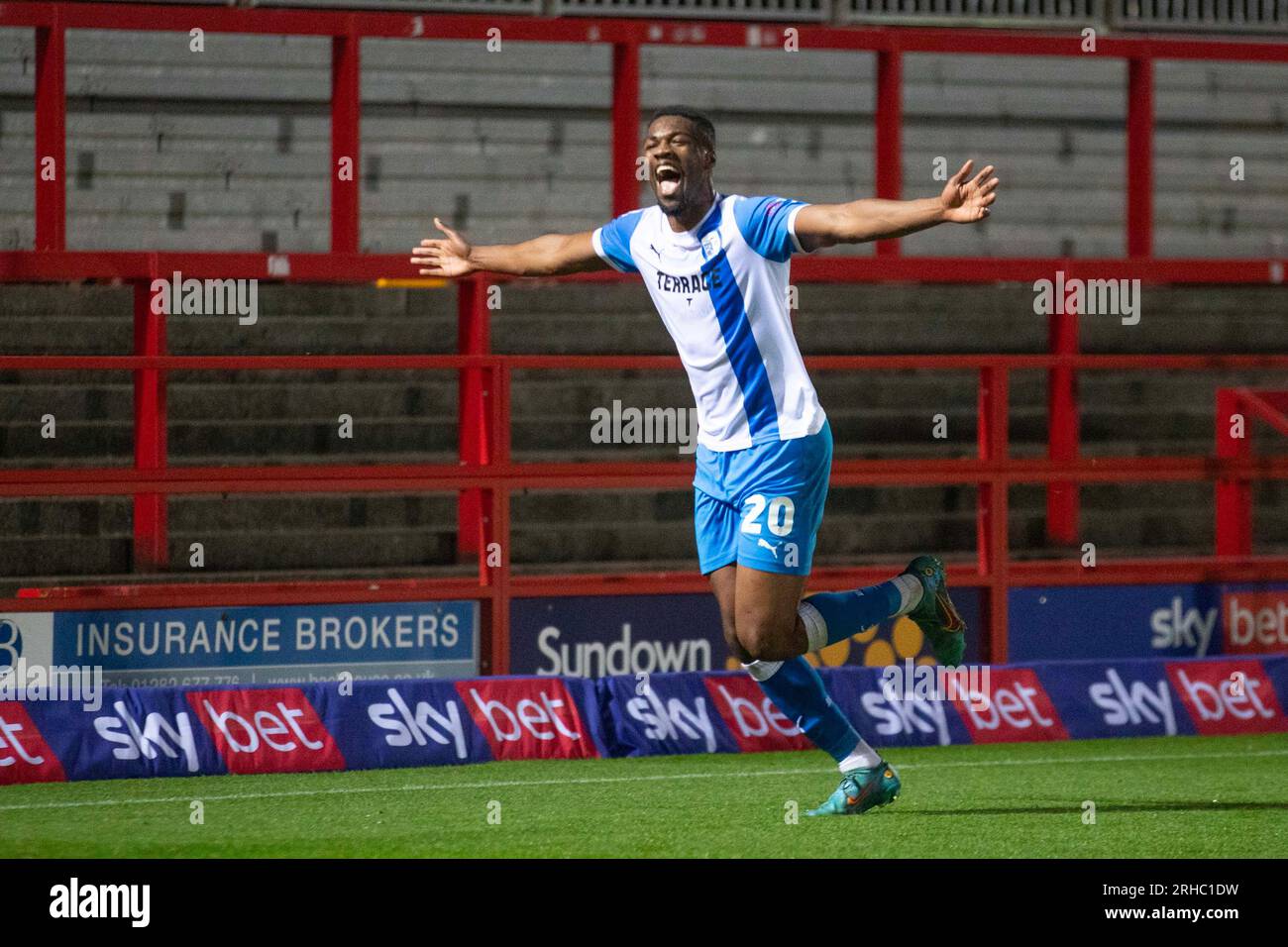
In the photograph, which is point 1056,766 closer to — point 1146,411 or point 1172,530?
point 1172,530

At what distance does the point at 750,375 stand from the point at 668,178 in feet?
2.21

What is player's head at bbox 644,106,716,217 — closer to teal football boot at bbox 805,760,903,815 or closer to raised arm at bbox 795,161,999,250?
raised arm at bbox 795,161,999,250

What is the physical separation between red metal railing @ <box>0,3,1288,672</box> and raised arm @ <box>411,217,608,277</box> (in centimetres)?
131

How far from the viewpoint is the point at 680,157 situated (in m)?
6.46

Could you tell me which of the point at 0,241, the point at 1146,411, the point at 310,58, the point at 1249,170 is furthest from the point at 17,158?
the point at 1249,170

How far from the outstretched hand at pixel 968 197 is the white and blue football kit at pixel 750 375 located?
31.6 inches

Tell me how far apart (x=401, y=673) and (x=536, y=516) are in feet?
11.5

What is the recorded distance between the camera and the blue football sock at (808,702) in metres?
6.82

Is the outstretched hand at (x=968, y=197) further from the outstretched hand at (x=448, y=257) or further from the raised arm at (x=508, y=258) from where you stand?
the outstretched hand at (x=448, y=257)

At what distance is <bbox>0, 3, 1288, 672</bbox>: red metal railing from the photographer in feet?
27.6

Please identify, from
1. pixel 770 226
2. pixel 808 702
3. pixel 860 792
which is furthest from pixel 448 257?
pixel 860 792
